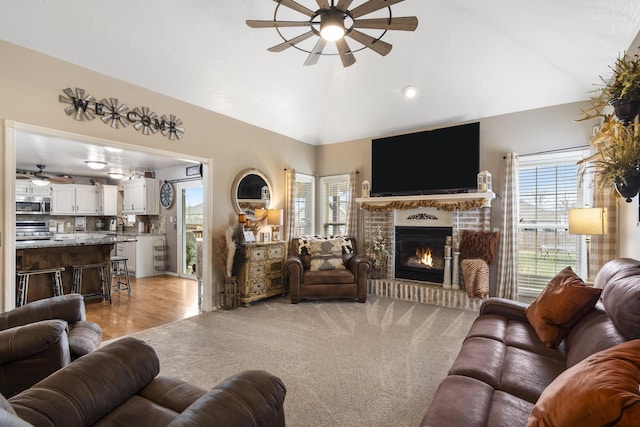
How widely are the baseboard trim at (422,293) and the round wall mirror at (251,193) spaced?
2213 millimetres

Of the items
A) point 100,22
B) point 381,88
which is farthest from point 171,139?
point 381,88

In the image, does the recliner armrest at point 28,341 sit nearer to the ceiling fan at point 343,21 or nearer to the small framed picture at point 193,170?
the ceiling fan at point 343,21

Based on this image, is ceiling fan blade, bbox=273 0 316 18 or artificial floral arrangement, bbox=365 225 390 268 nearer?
ceiling fan blade, bbox=273 0 316 18

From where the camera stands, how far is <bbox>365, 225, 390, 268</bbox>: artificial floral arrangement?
5.20m

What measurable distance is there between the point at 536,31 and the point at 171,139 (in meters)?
4.19

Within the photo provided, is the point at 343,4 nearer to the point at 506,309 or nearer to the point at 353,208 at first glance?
the point at 506,309

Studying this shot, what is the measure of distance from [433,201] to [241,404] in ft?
14.2

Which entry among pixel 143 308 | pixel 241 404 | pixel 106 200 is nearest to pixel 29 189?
pixel 106 200

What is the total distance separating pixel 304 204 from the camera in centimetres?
617

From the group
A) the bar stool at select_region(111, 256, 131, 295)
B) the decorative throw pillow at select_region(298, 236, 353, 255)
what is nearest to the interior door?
the bar stool at select_region(111, 256, 131, 295)

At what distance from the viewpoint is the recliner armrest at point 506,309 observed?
8.18ft

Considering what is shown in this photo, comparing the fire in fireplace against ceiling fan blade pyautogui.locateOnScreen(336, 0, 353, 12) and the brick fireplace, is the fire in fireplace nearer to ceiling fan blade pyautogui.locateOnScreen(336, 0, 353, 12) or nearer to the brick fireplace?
the brick fireplace

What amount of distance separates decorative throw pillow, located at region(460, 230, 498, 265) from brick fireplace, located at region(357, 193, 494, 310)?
10 centimetres

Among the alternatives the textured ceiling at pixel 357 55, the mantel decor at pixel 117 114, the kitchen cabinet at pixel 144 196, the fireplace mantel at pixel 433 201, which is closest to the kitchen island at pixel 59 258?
the mantel decor at pixel 117 114
